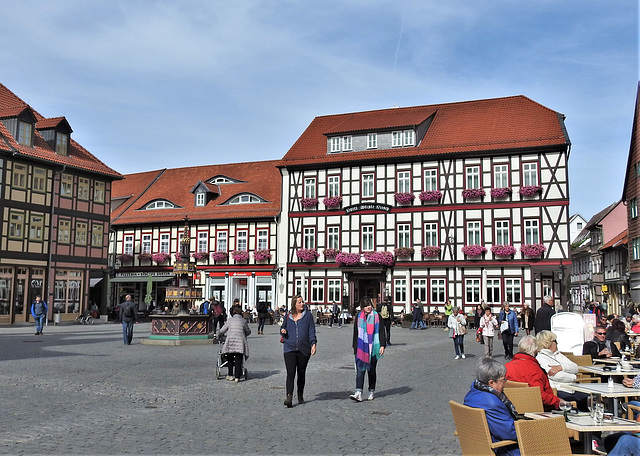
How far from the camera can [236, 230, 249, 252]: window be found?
47281 millimetres

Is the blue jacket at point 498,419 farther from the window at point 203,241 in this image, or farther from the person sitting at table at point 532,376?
the window at point 203,241

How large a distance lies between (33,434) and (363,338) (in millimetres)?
5582

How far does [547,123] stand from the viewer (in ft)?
133

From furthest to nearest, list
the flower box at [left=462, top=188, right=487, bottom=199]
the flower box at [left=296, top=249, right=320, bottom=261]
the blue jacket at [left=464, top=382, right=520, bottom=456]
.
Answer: the flower box at [left=296, top=249, right=320, bottom=261], the flower box at [left=462, top=188, right=487, bottom=199], the blue jacket at [left=464, top=382, right=520, bottom=456]

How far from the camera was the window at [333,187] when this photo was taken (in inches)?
1729

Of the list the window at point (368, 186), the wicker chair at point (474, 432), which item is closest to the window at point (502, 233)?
the window at point (368, 186)

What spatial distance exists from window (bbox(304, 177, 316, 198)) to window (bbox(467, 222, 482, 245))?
34.5 ft

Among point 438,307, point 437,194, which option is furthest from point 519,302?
point 437,194

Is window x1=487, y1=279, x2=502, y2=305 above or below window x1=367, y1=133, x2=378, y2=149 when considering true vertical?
below

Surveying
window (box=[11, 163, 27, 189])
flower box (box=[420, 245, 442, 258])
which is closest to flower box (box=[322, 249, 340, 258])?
flower box (box=[420, 245, 442, 258])

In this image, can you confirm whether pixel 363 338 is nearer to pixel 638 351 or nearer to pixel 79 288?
pixel 638 351

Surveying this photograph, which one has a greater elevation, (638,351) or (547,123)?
(547,123)

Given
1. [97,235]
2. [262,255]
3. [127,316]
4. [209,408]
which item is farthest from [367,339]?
[97,235]

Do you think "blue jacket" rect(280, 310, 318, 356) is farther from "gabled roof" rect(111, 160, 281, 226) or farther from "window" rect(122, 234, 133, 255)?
"window" rect(122, 234, 133, 255)
